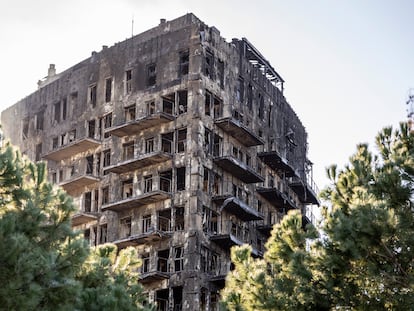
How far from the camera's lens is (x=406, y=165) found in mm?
22547

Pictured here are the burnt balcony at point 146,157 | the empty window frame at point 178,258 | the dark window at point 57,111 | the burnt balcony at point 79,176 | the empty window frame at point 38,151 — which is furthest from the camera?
the empty window frame at point 38,151

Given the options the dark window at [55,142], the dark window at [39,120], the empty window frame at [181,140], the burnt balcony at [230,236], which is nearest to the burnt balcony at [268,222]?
the burnt balcony at [230,236]

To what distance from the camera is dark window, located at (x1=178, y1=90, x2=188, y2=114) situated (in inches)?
2167

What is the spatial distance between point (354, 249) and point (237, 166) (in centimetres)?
3338

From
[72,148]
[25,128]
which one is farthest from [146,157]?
[25,128]

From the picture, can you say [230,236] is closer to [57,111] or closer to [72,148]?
[72,148]

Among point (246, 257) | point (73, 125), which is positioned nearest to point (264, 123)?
point (73, 125)

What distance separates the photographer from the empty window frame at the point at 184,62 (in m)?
55.9

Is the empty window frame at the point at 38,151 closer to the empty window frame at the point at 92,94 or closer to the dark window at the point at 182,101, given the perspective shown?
the empty window frame at the point at 92,94

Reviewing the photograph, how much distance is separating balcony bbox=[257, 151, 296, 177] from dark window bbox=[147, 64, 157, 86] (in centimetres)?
876

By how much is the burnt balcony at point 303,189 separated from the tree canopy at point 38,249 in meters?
43.1

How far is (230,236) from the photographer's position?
172 feet

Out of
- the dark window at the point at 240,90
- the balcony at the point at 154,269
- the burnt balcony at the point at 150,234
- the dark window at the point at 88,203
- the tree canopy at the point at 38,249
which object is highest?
the dark window at the point at 240,90

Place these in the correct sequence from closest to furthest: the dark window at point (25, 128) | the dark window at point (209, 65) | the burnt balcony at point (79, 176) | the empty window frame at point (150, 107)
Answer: the dark window at point (209, 65) → the empty window frame at point (150, 107) → the burnt balcony at point (79, 176) → the dark window at point (25, 128)
